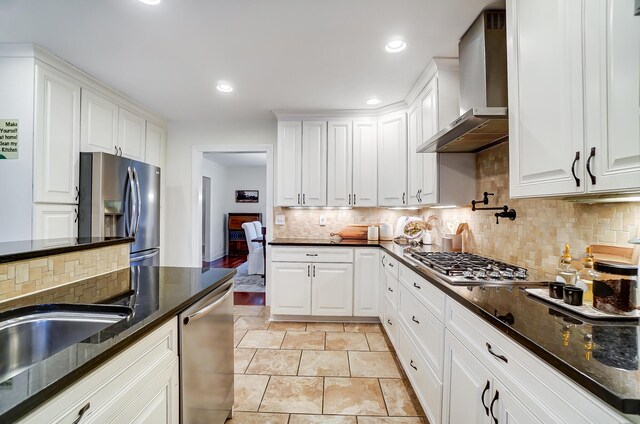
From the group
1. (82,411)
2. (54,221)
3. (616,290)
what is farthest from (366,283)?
(54,221)

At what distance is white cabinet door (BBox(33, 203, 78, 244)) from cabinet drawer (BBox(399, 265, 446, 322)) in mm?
2818

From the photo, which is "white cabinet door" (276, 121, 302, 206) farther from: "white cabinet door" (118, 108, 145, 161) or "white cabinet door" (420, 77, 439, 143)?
"white cabinet door" (118, 108, 145, 161)

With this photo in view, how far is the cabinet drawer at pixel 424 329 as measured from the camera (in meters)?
1.53

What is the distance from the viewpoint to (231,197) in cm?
831

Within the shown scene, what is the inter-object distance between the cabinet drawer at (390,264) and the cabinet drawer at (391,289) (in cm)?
4

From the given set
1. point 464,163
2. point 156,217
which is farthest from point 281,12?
point 156,217

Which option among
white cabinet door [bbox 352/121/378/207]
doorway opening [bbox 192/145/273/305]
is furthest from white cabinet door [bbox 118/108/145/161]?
white cabinet door [bbox 352/121/378/207]

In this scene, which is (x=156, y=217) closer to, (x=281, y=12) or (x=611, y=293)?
(x=281, y=12)

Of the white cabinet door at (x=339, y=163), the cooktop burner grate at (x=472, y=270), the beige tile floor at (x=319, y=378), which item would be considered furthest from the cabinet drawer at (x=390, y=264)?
the white cabinet door at (x=339, y=163)

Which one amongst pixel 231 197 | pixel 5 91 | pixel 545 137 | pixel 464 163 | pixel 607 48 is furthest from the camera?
pixel 231 197

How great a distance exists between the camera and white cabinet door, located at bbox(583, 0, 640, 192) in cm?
82

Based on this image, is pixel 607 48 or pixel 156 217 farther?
pixel 156 217

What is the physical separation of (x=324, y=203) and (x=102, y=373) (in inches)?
113

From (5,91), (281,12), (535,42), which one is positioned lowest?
(535,42)
